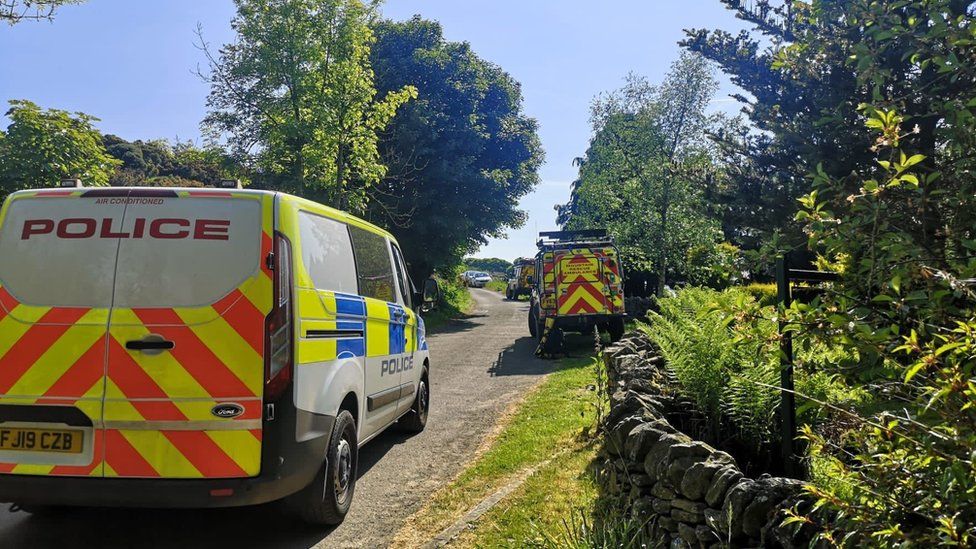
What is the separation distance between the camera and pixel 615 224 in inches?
867

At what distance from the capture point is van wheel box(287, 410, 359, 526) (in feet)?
13.6

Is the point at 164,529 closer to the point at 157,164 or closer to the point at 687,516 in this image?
the point at 687,516

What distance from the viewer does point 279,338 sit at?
375 centimetres

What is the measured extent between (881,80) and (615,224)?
1996cm

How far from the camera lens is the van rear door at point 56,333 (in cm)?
363

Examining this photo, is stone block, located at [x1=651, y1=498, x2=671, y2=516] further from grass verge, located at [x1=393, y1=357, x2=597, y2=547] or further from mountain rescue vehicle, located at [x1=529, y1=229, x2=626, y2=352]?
mountain rescue vehicle, located at [x1=529, y1=229, x2=626, y2=352]

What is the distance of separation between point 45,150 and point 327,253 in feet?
27.6

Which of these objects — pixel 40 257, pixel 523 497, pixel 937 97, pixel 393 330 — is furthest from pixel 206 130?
pixel 937 97

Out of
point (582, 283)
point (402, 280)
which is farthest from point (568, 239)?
point (402, 280)

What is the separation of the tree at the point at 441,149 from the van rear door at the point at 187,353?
17.6m

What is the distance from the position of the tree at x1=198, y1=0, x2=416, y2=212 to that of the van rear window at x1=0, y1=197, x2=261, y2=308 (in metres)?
9.18

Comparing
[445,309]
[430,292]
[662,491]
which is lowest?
[445,309]

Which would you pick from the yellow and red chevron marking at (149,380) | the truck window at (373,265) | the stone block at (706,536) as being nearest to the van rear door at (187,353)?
the yellow and red chevron marking at (149,380)

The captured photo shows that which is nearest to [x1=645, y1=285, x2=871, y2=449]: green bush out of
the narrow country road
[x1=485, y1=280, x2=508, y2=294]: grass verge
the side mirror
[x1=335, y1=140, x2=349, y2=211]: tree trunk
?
the narrow country road
